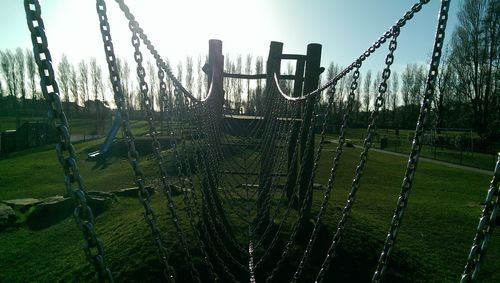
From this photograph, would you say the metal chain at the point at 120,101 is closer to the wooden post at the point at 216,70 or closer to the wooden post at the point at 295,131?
the wooden post at the point at 216,70

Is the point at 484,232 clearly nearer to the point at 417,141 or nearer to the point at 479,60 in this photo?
the point at 417,141

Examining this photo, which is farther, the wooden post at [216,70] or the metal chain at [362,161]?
the wooden post at [216,70]

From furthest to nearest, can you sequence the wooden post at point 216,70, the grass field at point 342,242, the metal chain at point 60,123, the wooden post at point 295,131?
the wooden post at point 295,131, the wooden post at point 216,70, the grass field at point 342,242, the metal chain at point 60,123

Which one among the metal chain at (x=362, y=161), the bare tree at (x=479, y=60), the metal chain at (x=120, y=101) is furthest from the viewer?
the bare tree at (x=479, y=60)

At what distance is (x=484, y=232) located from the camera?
1026 mm

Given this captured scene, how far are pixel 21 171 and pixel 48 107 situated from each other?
13461mm

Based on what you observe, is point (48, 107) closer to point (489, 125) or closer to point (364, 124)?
point (489, 125)

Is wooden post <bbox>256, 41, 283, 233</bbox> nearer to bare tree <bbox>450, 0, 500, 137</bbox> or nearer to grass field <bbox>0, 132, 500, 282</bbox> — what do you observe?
grass field <bbox>0, 132, 500, 282</bbox>

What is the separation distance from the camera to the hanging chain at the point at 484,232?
0.99 m

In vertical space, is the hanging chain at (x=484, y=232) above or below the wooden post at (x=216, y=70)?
below

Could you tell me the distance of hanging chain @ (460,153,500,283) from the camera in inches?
39.1

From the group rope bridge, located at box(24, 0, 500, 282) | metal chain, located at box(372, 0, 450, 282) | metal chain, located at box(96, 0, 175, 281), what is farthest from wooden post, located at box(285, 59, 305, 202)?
metal chain, located at box(96, 0, 175, 281)

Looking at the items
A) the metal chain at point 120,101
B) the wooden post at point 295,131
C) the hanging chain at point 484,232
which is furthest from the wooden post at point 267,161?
the hanging chain at point 484,232

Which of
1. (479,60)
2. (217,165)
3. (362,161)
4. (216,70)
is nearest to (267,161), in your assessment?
(217,165)
